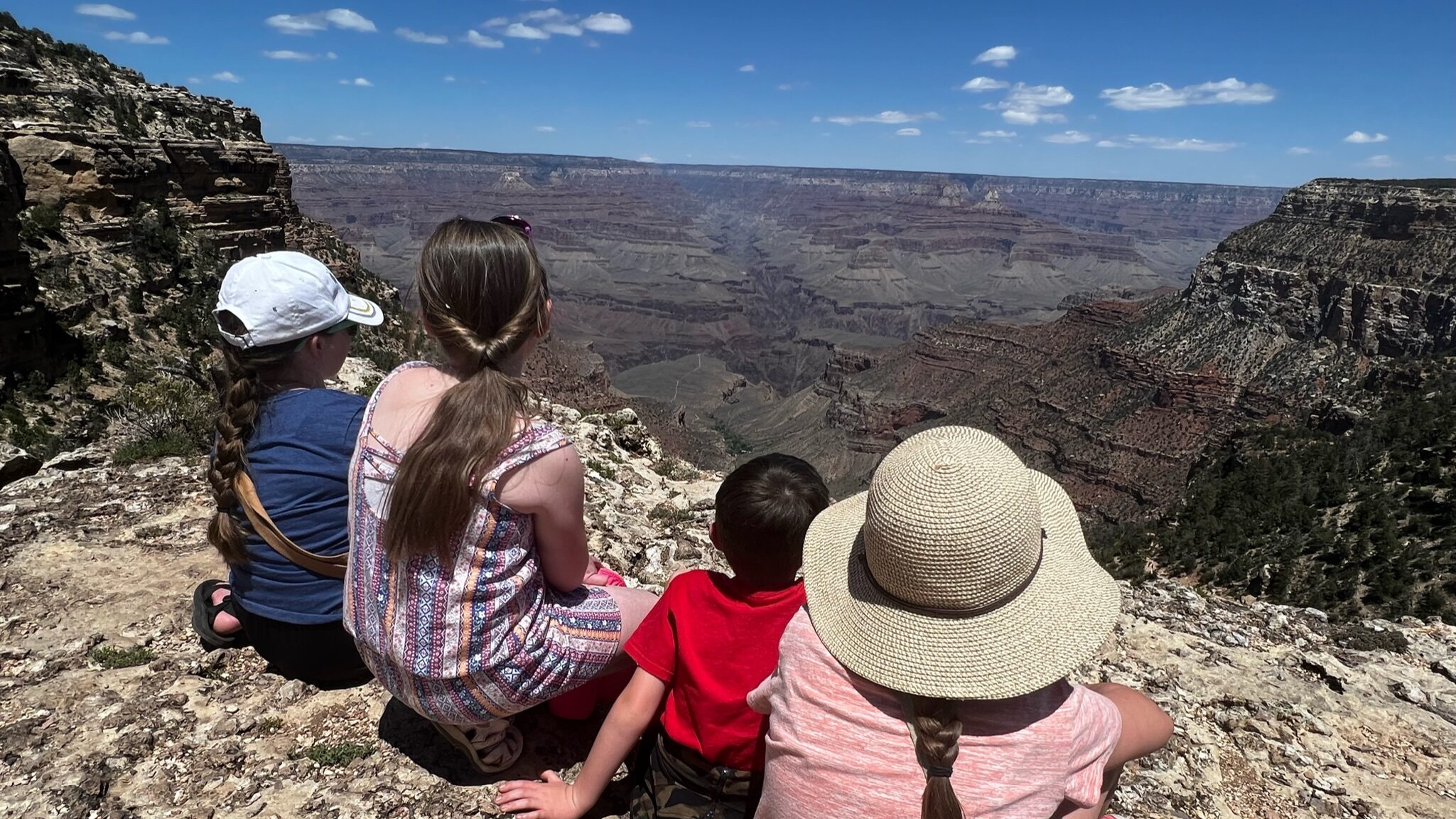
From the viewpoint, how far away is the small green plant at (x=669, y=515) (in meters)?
7.32

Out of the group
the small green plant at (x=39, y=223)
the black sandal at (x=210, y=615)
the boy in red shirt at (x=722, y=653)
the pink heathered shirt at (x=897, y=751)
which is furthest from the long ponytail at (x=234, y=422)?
the small green plant at (x=39, y=223)

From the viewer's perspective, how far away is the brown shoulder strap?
296 centimetres

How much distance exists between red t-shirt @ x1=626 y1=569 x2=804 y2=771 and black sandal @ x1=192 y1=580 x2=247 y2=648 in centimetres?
270

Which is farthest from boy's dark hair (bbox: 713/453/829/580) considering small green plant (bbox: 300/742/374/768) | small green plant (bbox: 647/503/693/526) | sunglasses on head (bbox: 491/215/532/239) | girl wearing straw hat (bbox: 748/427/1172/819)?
small green plant (bbox: 647/503/693/526)

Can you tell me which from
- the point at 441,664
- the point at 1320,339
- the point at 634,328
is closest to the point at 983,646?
the point at 441,664

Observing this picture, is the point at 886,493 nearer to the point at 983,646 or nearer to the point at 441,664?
the point at 983,646

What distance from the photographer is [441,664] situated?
259cm

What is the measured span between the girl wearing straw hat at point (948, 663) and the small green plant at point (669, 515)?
204 inches

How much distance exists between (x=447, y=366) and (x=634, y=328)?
553 ft

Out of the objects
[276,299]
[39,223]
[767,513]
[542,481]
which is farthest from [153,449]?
[39,223]

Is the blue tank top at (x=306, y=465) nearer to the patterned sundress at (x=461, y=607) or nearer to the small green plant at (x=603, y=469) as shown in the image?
the patterned sundress at (x=461, y=607)

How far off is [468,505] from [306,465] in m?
1.11

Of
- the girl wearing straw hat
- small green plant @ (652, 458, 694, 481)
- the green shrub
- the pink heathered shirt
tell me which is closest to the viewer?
the girl wearing straw hat

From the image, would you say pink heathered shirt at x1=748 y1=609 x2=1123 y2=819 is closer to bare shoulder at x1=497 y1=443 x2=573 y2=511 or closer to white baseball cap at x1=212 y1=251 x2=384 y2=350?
bare shoulder at x1=497 y1=443 x2=573 y2=511
